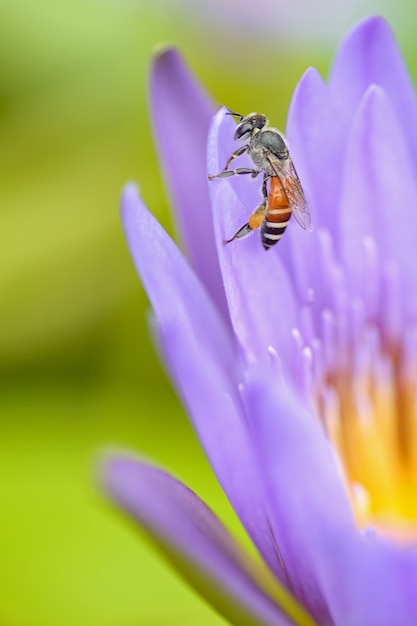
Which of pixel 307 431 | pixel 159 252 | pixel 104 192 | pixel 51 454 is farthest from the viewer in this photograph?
pixel 104 192

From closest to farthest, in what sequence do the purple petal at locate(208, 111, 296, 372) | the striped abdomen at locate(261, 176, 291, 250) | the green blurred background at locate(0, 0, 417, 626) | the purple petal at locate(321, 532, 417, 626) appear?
the purple petal at locate(321, 532, 417, 626), the purple petal at locate(208, 111, 296, 372), the striped abdomen at locate(261, 176, 291, 250), the green blurred background at locate(0, 0, 417, 626)

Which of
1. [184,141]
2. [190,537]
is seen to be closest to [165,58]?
[184,141]

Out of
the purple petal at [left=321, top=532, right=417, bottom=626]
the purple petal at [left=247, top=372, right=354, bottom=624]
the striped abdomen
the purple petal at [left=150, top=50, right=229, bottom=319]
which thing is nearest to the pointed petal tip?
the purple petal at [left=150, top=50, right=229, bottom=319]

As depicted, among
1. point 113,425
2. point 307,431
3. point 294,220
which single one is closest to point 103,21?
point 113,425

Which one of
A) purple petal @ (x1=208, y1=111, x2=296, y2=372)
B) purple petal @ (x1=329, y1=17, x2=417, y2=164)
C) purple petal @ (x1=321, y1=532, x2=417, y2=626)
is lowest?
purple petal @ (x1=321, y1=532, x2=417, y2=626)

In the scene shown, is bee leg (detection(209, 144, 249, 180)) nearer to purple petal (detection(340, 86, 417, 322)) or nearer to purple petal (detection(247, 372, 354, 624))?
purple petal (detection(340, 86, 417, 322))

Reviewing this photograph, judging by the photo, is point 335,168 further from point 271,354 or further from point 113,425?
point 113,425

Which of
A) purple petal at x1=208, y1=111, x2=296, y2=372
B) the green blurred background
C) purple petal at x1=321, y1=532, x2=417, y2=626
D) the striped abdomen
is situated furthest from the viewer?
the green blurred background
